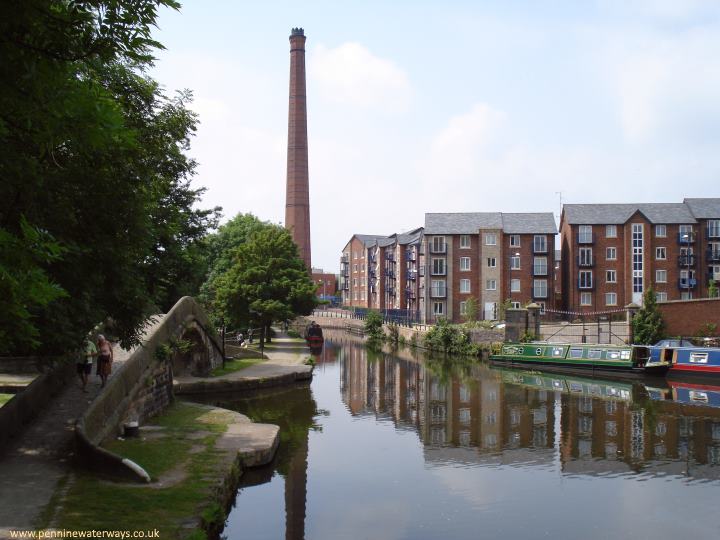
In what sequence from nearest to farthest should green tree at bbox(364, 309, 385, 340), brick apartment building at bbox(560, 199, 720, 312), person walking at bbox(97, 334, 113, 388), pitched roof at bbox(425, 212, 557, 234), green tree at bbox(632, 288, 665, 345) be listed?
person walking at bbox(97, 334, 113, 388), green tree at bbox(632, 288, 665, 345), brick apartment building at bbox(560, 199, 720, 312), pitched roof at bbox(425, 212, 557, 234), green tree at bbox(364, 309, 385, 340)

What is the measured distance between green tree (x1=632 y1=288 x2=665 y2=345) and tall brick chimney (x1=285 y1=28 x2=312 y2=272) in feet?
125

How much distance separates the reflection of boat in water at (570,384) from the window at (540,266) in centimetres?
2130

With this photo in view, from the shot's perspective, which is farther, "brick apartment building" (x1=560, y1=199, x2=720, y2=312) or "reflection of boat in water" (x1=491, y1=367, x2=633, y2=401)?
"brick apartment building" (x1=560, y1=199, x2=720, y2=312)

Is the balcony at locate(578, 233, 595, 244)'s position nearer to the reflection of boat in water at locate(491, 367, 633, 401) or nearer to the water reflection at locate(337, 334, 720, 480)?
the reflection of boat in water at locate(491, 367, 633, 401)

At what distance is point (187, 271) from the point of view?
23.0 m

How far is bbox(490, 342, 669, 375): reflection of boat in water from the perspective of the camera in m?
33.6

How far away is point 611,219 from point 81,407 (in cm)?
4949

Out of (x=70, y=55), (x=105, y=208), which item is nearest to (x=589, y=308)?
(x=105, y=208)

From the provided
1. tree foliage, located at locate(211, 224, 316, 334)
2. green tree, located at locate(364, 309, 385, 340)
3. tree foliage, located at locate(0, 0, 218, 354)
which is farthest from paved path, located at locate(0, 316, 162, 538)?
green tree, located at locate(364, 309, 385, 340)

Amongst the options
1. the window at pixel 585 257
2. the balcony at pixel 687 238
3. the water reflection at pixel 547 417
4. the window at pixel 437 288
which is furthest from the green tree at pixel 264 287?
the balcony at pixel 687 238

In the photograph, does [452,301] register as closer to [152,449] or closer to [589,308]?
[589,308]

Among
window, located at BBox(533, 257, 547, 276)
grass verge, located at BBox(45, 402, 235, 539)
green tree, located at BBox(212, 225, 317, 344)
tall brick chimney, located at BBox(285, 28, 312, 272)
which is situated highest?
tall brick chimney, located at BBox(285, 28, 312, 272)

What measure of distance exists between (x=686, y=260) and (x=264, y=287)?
34.7 metres

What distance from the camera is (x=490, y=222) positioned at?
58812 mm
